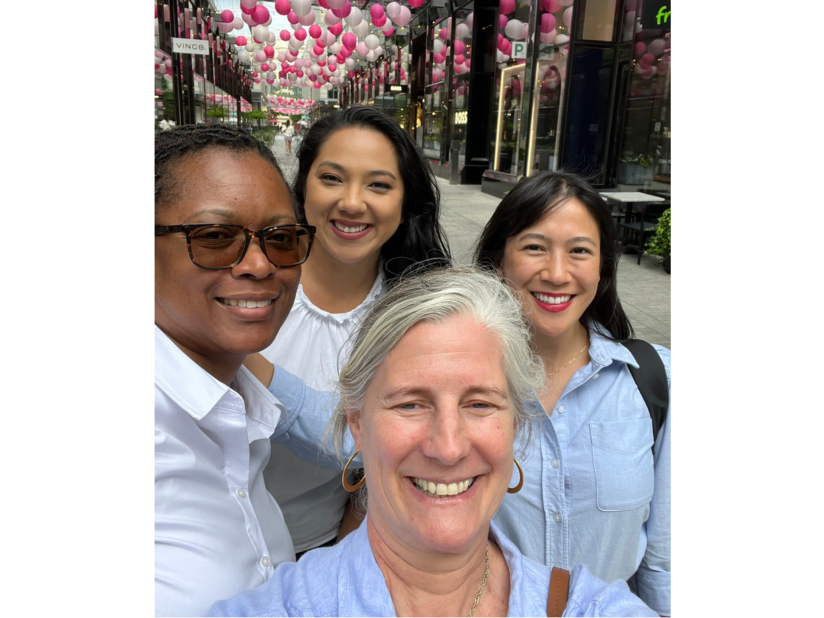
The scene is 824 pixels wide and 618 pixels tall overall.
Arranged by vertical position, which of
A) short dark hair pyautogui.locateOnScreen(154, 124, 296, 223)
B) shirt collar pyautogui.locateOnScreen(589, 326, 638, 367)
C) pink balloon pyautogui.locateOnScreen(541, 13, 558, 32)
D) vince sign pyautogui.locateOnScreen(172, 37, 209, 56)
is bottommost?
shirt collar pyautogui.locateOnScreen(589, 326, 638, 367)

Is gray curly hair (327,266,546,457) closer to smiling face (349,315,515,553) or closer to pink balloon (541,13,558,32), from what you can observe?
smiling face (349,315,515,553)

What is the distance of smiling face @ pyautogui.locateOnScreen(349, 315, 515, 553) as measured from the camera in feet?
4.18

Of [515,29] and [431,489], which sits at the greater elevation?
[515,29]

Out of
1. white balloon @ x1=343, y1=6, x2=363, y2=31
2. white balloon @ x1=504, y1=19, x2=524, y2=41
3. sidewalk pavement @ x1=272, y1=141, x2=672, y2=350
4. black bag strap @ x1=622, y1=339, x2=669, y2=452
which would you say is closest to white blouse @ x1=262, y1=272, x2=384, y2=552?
sidewalk pavement @ x1=272, y1=141, x2=672, y2=350

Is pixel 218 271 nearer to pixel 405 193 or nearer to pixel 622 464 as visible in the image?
pixel 622 464

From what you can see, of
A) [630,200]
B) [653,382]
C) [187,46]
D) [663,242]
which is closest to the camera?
[653,382]

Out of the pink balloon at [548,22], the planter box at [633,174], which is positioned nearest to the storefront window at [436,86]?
the pink balloon at [548,22]

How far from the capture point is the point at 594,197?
82.7 inches

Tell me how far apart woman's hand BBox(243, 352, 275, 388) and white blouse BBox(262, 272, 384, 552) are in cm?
20

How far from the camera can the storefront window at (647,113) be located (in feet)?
33.7

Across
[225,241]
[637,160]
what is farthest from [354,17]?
[225,241]

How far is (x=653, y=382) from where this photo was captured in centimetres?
195

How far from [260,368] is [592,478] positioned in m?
1.12
